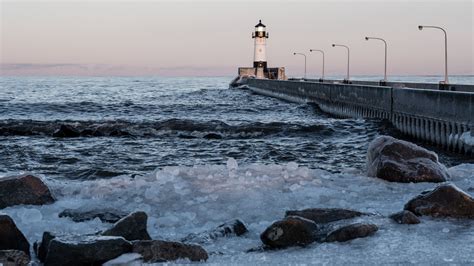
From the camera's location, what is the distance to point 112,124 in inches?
1101

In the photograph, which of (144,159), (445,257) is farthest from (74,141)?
(445,257)

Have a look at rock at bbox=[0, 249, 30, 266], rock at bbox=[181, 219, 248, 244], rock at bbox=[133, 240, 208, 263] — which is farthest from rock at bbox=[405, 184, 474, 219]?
rock at bbox=[0, 249, 30, 266]

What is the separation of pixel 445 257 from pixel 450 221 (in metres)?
1.45

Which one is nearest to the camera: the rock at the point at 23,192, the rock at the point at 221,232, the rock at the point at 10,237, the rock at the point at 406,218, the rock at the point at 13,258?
the rock at the point at 13,258

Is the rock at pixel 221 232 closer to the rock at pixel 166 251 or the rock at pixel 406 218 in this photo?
the rock at pixel 166 251

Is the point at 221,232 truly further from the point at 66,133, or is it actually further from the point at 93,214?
the point at 66,133

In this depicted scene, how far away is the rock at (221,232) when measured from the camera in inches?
254

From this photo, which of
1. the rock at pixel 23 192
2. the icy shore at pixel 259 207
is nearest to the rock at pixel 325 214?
the icy shore at pixel 259 207

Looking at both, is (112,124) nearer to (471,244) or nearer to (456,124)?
(456,124)

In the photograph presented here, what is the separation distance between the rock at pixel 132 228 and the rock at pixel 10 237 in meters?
0.78

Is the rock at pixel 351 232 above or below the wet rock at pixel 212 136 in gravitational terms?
above

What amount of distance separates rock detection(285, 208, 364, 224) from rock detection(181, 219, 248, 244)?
29.9 inches

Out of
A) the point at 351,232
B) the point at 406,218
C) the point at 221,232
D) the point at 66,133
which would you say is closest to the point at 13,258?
the point at 221,232

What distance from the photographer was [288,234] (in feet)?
20.1
